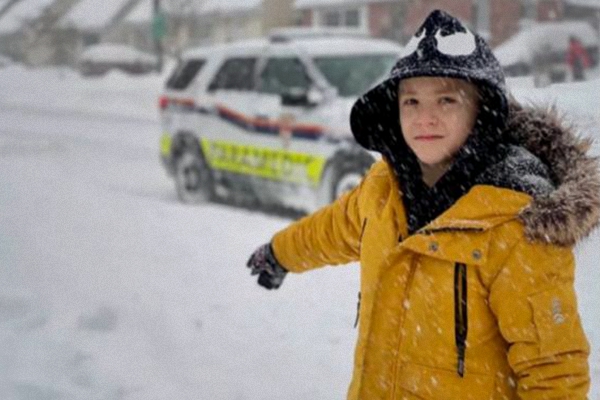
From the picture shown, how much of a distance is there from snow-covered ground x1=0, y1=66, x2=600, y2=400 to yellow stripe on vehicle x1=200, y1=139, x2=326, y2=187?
1.00 meters

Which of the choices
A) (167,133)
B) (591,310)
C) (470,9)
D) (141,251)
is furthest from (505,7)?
(591,310)

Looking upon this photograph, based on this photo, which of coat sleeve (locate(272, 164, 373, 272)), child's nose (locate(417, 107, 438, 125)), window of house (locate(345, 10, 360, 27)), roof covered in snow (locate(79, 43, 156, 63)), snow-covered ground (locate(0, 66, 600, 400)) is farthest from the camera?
roof covered in snow (locate(79, 43, 156, 63))

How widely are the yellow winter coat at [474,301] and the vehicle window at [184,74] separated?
711 cm

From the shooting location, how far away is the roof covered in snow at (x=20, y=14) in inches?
1421

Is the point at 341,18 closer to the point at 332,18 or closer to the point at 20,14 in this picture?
the point at 332,18

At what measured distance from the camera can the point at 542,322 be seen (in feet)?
5.67

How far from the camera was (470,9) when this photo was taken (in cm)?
2361

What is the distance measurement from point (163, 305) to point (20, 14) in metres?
36.6

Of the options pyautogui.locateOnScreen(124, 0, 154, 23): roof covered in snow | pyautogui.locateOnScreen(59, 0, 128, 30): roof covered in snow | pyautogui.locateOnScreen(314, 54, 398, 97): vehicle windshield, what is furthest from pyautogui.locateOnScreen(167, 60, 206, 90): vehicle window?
pyautogui.locateOnScreen(124, 0, 154, 23): roof covered in snow

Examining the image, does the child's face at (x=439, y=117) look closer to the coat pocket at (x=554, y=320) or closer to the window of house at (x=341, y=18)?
the coat pocket at (x=554, y=320)

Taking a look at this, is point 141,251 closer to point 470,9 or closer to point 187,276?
point 187,276

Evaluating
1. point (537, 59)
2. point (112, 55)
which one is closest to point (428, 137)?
point (537, 59)

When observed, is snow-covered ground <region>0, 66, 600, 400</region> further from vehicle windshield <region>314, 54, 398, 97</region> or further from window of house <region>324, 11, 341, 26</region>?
window of house <region>324, 11, 341, 26</region>

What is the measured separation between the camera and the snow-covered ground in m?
3.28
